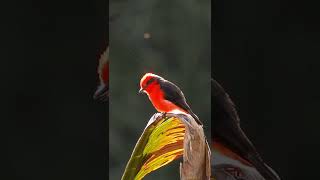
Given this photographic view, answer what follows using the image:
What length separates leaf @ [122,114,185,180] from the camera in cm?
276

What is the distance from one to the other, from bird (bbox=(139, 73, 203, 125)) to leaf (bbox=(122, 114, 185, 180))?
0.17 feet

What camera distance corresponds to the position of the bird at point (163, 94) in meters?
2.74

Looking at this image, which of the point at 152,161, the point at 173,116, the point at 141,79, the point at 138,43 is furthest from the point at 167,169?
the point at 138,43

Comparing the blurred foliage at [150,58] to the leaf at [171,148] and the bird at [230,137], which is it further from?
the bird at [230,137]

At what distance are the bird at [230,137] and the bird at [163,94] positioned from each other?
2.14 feet

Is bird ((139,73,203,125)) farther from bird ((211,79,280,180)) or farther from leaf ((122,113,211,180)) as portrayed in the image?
bird ((211,79,280,180))

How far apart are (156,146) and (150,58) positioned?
42 centimetres

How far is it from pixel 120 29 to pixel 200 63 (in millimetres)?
415
